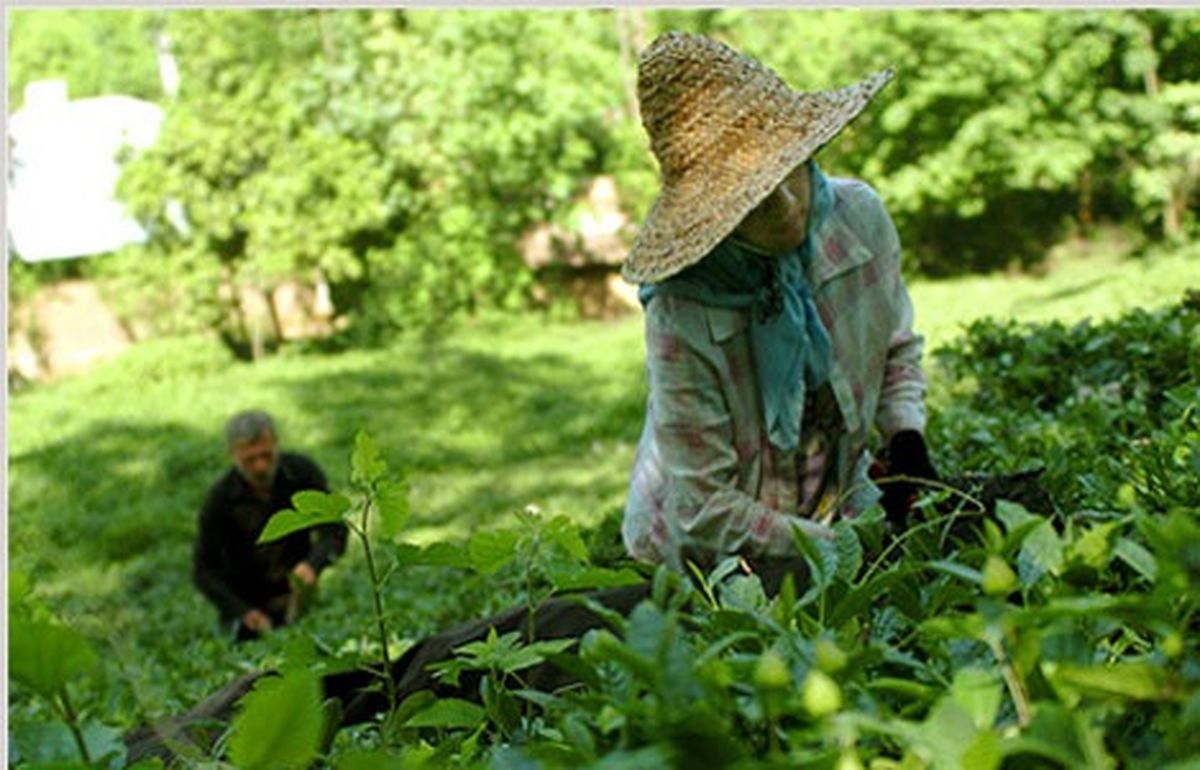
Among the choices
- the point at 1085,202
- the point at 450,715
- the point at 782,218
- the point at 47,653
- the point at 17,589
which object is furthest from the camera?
the point at 1085,202

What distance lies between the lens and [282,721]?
99 cm

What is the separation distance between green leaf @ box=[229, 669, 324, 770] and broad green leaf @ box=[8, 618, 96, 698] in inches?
4.1

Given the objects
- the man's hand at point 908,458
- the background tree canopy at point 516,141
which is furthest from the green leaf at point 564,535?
the background tree canopy at point 516,141

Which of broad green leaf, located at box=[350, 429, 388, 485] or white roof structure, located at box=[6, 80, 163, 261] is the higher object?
broad green leaf, located at box=[350, 429, 388, 485]

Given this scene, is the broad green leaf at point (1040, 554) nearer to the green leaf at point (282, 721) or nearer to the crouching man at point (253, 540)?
the green leaf at point (282, 721)

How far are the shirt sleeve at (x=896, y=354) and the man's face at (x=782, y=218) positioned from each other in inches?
8.6

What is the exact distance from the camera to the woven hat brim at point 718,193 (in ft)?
9.92

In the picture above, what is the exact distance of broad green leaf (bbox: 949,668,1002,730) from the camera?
0.95m

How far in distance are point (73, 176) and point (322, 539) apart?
10.2 meters

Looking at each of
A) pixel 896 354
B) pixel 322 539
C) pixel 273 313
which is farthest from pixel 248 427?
pixel 273 313

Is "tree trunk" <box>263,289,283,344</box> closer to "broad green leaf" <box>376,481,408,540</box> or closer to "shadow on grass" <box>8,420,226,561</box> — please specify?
"shadow on grass" <box>8,420,226,561</box>

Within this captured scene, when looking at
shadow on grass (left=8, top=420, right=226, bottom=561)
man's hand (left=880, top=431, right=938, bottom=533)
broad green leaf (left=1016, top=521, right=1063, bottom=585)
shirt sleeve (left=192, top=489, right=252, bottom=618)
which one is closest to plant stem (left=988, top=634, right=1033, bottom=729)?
broad green leaf (left=1016, top=521, right=1063, bottom=585)

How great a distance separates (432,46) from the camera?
17.4m

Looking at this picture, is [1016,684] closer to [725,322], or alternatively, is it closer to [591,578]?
[591,578]
